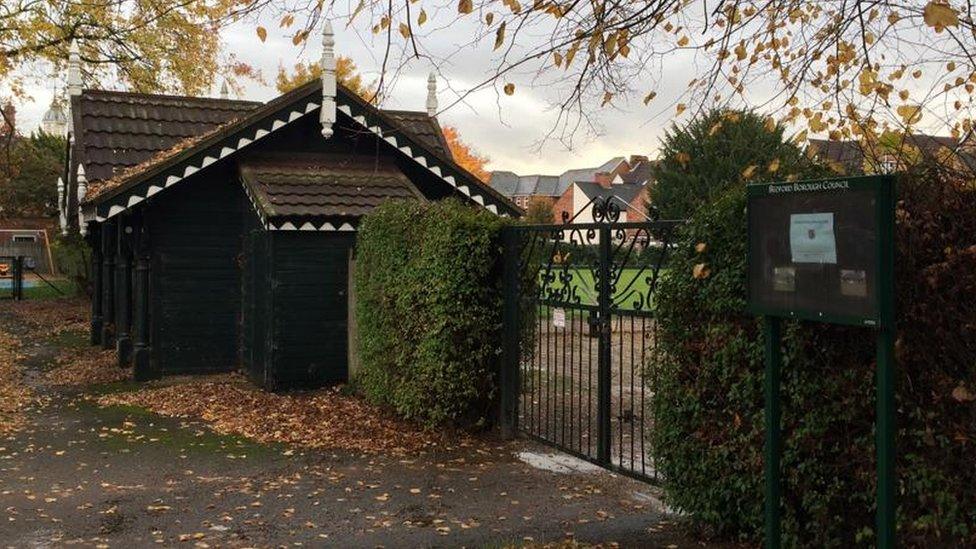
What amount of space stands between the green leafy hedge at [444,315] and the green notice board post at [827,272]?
A: 4890mm

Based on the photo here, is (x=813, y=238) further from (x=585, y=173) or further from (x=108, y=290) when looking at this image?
(x=585, y=173)

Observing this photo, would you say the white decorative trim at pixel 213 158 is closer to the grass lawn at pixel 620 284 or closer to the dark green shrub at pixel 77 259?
the grass lawn at pixel 620 284

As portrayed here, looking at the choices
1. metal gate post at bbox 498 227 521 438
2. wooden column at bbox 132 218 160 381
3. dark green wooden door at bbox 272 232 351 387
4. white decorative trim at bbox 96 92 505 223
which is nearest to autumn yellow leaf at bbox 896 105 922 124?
metal gate post at bbox 498 227 521 438

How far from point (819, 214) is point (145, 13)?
23.7 meters

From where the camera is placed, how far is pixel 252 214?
1402 centimetres

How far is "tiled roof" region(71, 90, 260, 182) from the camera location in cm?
1551

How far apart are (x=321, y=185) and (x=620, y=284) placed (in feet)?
23.5

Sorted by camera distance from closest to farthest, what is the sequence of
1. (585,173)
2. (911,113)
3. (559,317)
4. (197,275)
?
1. (911,113)
2. (559,317)
3. (197,275)
4. (585,173)

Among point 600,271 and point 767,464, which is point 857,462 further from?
point 600,271

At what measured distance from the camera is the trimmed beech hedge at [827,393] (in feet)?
14.1

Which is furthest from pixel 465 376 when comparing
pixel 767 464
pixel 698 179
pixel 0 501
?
pixel 698 179

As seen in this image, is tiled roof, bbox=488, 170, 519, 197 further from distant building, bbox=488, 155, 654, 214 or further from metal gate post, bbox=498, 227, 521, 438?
metal gate post, bbox=498, 227, 521, 438

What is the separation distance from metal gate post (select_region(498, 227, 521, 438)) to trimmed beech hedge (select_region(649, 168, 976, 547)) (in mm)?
2990

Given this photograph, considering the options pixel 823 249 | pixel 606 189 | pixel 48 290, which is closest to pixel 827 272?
pixel 823 249
